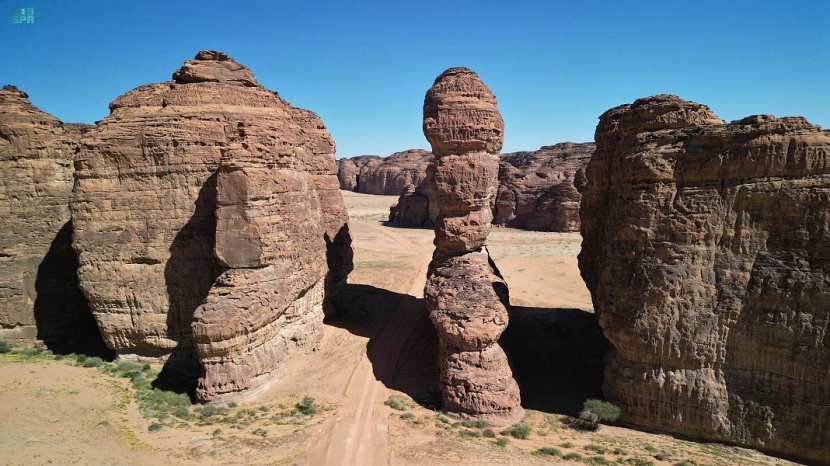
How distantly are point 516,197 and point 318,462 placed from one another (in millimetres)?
43742

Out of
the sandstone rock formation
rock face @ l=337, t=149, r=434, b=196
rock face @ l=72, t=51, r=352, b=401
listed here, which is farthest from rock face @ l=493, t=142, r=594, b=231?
the sandstone rock formation

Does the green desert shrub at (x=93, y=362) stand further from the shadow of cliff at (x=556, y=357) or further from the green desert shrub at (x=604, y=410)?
the green desert shrub at (x=604, y=410)

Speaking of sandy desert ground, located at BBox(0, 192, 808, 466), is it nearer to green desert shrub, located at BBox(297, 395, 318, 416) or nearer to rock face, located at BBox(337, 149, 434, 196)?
green desert shrub, located at BBox(297, 395, 318, 416)

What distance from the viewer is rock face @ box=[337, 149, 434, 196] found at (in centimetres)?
8962

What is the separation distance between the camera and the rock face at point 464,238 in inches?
559

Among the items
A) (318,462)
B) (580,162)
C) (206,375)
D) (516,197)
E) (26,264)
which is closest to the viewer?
(318,462)

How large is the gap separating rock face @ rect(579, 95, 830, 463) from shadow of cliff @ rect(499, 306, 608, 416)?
2.11 metres

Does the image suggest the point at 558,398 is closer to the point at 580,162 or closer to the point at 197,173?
the point at 197,173

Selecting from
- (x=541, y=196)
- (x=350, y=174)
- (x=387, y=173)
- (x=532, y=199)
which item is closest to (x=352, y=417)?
(x=541, y=196)

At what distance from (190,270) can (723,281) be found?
17.4 metres

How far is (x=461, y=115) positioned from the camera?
52.0ft

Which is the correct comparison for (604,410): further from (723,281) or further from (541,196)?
(541,196)

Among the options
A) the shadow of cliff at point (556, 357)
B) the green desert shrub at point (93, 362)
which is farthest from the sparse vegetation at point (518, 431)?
the green desert shrub at point (93, 362)

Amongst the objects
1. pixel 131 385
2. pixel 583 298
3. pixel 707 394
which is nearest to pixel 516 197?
pixel 583 298
